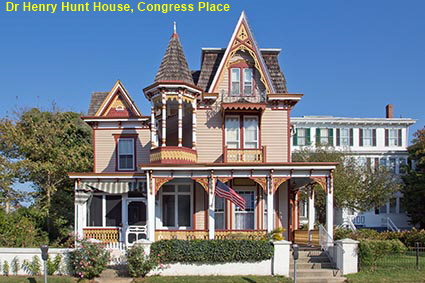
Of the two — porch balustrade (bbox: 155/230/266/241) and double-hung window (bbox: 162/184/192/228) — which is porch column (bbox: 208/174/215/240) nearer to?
porch balustrade (bbox: 155/230/266/241)

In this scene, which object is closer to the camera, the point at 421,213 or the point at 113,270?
→ the point at 113,270

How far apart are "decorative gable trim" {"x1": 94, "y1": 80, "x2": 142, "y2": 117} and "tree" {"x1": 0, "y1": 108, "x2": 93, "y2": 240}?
6.11 meters

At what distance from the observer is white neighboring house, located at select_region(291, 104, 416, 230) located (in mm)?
45281

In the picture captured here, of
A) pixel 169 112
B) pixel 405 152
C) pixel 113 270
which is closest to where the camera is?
pixel 113 270

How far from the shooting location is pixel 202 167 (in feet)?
66.2

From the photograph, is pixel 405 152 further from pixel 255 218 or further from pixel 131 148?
pixel 131 148

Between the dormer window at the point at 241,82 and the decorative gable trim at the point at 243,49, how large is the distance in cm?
57

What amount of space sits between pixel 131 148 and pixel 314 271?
12.3 m

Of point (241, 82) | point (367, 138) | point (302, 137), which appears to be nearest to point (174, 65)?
point (241, 82)

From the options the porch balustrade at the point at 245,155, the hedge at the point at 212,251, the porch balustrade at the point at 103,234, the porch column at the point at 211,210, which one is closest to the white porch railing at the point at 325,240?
the hedge at the point at 212,251

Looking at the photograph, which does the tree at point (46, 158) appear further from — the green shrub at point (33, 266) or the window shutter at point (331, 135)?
the window shutter at point (331, 135)

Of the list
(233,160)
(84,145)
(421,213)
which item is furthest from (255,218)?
(421,213)

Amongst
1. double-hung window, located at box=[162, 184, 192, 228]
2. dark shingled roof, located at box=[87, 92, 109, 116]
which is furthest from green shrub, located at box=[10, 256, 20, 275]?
dark shingled roof, located at box=[87, 92, 109, 116]

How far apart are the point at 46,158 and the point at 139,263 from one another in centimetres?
1582
